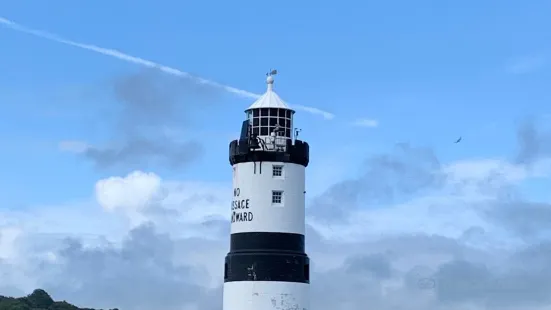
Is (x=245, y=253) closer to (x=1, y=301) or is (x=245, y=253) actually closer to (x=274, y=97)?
(x=274, y=97)

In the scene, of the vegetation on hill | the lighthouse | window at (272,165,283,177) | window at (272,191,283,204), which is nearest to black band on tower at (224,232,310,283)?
the lighthouse

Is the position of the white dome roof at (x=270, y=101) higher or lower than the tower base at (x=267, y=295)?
higher

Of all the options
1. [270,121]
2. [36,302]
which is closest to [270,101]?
[270,121]

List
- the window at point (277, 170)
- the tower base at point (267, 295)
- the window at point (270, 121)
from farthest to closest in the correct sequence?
the window at point (270, 121)
the window at point (277, 170)
the tower base at point (267, 295)

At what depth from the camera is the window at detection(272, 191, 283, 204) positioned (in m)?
57.3

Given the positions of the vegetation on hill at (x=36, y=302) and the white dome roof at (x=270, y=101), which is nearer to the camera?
the white dome roof at (x=270, y=101)

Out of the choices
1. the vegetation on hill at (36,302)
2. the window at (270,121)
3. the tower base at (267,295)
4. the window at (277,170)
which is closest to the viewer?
the tower base at (267,295)

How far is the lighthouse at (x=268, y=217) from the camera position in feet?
186

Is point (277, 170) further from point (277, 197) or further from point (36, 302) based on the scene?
point (36, 302)

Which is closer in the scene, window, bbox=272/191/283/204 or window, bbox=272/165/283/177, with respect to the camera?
window, bbox=272/191/283/204

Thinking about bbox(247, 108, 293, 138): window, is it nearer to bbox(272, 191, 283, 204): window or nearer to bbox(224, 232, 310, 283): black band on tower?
bbox(272, 191, 283, 204): window

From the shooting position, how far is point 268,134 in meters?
58.3

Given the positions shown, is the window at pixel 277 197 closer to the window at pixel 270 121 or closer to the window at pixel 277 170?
the window at pixel 277 170

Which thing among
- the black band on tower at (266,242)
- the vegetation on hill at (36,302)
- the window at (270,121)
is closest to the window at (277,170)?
the window at (270,121)
